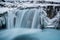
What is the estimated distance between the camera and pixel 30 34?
4.36 m

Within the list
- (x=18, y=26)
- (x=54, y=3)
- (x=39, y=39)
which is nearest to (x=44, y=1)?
(x=54, y=3)

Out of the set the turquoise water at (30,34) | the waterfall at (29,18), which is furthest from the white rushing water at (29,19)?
the turquoise water at (30,34)

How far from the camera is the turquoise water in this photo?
4.13 metres

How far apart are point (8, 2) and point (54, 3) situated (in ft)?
5.71

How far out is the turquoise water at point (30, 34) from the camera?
4129 millimetres

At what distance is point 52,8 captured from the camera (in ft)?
16.2

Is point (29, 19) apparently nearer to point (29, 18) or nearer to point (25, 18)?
point (29, 18)

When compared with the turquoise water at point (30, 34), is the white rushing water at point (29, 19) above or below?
above

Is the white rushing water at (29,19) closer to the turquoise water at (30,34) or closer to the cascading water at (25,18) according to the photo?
the cascading water at (25,18)

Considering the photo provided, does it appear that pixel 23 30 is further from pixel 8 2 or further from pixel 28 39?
pixel 8 2

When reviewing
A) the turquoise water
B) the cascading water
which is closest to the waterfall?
the cascading water

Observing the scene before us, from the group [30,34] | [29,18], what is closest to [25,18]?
[29,18]

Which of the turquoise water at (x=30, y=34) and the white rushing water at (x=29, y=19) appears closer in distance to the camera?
the turquoise water at (x=30, y=34)

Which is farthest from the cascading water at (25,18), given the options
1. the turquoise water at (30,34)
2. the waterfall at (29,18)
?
the turquoise water at (30,34)
